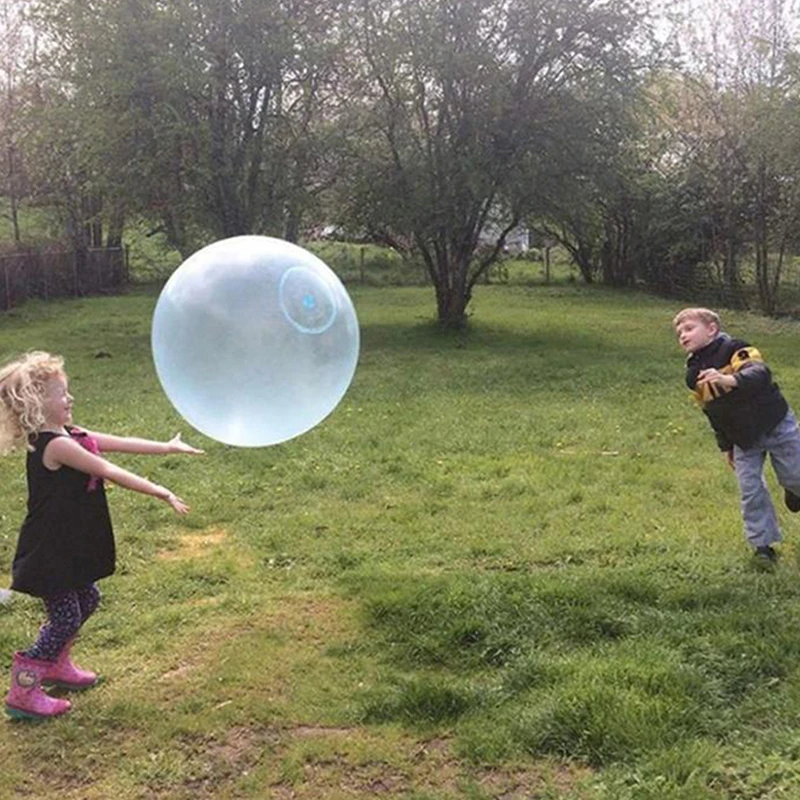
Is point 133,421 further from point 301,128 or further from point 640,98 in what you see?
point 640,98

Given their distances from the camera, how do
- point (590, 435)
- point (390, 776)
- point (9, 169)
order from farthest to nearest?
point (9, 169), point (590, 435), point (390, 776)

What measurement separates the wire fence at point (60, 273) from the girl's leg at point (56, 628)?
18.2 meters

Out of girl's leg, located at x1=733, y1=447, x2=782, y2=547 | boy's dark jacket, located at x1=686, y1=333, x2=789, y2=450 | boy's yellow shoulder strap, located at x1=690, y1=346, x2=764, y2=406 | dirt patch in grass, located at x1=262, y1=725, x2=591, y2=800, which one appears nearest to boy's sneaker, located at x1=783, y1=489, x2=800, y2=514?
girl's leg, located at x1=733, y1=447, x2=782, y2=547

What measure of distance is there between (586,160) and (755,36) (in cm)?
895

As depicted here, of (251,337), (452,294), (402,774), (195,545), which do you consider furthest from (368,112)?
(402,774)

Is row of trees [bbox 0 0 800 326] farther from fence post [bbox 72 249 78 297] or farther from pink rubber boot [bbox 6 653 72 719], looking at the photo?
pink rubber boot [bbox 6 653 72 719]

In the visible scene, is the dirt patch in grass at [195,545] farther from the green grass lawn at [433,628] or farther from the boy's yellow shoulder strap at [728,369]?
the boy's yellow shoulder strap at [728,369]

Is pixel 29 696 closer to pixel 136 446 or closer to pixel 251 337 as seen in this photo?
pixel 136 446

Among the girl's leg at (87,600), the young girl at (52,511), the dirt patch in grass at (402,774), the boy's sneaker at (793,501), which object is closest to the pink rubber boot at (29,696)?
the young girl at (52,511)

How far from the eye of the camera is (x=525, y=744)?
11.2ft

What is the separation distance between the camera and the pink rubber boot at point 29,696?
3709 millimetres

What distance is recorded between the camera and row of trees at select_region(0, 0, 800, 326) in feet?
50.2

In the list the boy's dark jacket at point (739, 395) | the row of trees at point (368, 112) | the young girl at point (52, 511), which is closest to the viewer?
the young girl at point (52, 511)

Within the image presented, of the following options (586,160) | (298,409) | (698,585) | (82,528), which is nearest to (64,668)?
(82,528)
